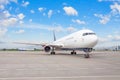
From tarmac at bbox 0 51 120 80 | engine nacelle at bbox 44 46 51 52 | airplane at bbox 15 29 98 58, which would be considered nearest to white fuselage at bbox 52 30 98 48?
airplane at bbox 15 29 98 58

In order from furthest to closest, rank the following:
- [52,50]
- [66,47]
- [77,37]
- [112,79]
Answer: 1. [52,50]
2. [66,47]
3. [77,37]
4. [112,79]

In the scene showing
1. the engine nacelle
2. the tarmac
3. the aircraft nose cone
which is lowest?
the tarmac

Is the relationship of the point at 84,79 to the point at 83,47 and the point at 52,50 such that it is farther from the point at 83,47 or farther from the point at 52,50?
the point at 52,50

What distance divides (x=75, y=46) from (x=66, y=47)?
586 cm

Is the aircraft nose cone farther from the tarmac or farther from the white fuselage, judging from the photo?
the tarmac

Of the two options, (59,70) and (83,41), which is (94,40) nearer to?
(83,41)

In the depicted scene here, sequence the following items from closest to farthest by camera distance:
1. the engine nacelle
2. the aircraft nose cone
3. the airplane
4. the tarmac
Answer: the tarmac < the aircraft nose cone < the airplane < the engine nacelle

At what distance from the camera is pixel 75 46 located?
38.2m

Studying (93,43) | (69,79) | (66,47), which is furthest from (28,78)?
A: (66,47)

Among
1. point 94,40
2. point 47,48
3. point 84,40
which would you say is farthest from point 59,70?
point 47,48

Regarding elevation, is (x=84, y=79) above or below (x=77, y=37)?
below

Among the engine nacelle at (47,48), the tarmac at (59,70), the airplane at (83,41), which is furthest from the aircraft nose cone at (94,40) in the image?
the engine nacelle at (47,48)

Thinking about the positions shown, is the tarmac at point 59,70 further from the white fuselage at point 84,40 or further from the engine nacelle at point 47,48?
the engine nacelle at point 47,48

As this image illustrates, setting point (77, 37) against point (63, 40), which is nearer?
point (77, 37)
